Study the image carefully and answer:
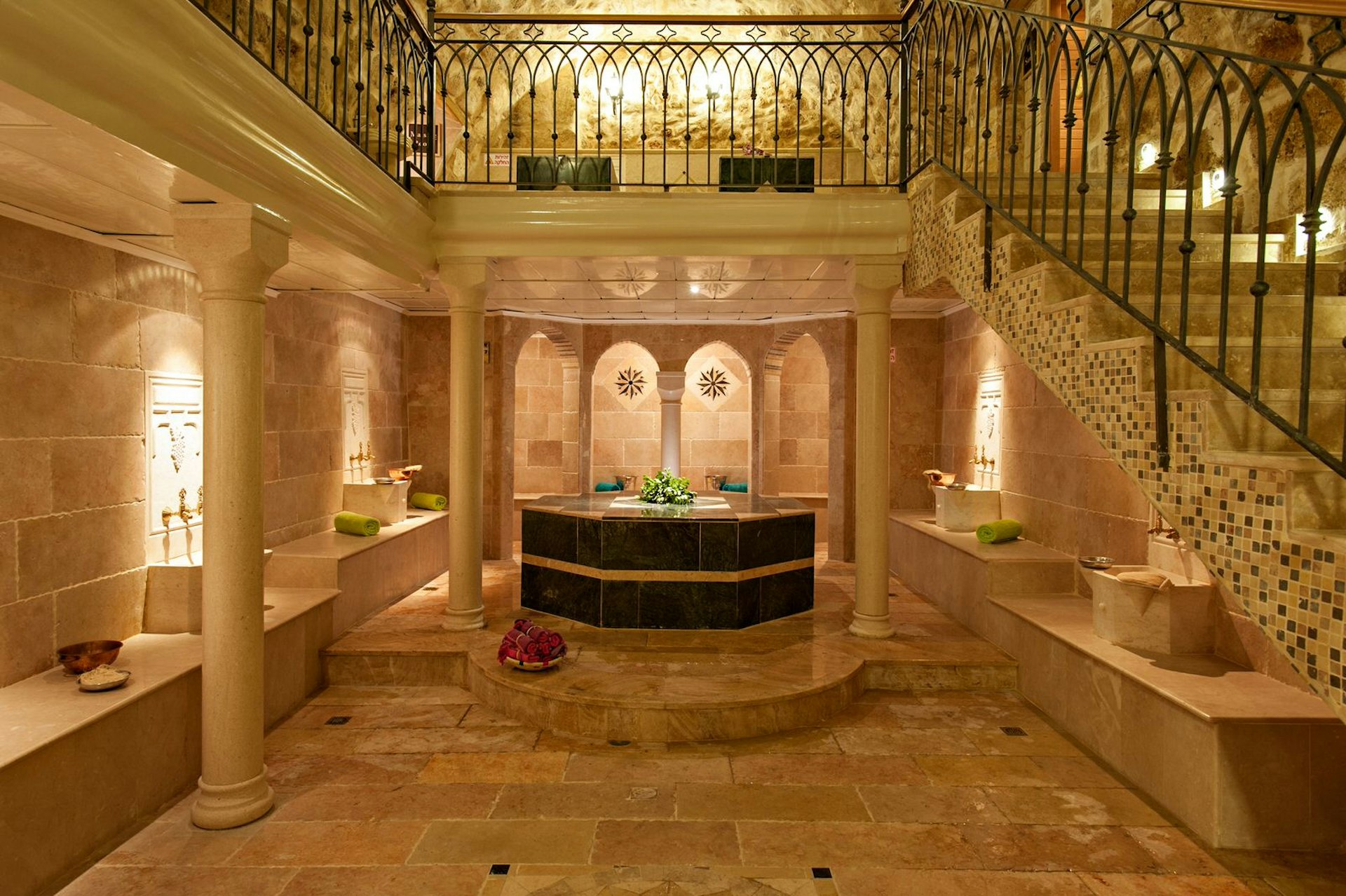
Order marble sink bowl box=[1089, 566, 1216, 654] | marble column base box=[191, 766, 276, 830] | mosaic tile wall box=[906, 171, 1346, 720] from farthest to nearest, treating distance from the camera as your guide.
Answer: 1. marble sink bowl box=[1089, 566, 1216, 654]
2. marble column base box=[191, 766, 276, 830]
3. mosaic tile wall box=[906, 171, 1346, 720]

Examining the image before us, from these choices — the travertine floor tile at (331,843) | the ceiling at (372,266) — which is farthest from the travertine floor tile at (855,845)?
the ceiling at (372,266)

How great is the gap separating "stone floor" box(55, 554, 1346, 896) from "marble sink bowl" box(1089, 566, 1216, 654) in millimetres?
830

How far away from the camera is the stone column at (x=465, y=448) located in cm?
673

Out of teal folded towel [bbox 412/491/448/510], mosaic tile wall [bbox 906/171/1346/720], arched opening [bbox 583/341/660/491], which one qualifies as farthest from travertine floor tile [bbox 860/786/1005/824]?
arched opening [bbox 583/341/660/491]

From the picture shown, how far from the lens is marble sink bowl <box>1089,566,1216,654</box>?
504cm

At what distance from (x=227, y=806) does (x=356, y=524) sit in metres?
3.96

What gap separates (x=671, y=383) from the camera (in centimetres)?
1170

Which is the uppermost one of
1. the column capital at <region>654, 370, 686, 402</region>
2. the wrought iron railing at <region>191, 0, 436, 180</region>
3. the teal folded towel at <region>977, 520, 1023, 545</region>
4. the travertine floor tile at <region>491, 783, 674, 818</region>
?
the wrought iron railing at <region>191, 0, 436, 180</region>

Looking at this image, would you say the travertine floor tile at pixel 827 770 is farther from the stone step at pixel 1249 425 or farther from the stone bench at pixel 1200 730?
the stone step at pixel 1249 425

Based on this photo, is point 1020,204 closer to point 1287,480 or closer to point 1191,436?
point 1191,436

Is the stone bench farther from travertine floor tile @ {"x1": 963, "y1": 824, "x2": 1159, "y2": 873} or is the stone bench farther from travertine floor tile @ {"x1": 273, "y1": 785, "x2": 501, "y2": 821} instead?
travertine floor tile @ {"x1": 273, "y1": 785, "x2": 501, "y2": 821}

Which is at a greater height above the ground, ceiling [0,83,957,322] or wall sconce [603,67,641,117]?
wall sconce [603,67,641,117]

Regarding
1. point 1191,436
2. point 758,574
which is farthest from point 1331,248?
point 758,574

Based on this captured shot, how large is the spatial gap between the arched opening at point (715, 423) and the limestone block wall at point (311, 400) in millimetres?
5677
